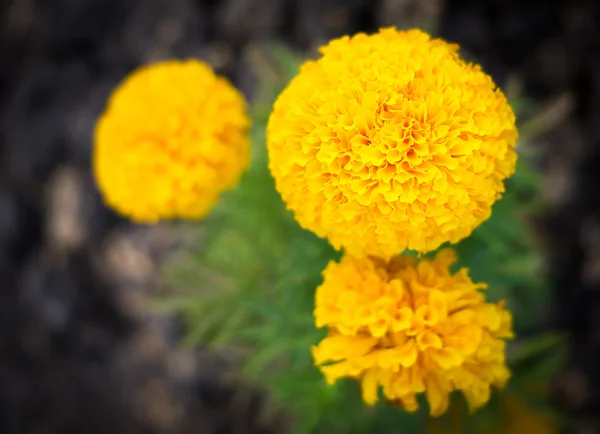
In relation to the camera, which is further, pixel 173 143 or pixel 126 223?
pixel 126 223

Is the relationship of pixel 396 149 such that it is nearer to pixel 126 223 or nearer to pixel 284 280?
pixel 284 280

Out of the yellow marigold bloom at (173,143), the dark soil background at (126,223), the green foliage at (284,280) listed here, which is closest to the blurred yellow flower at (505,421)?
the green foliage at (284,280)

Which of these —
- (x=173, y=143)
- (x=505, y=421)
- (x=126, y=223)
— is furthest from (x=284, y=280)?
(x=126, y=223)

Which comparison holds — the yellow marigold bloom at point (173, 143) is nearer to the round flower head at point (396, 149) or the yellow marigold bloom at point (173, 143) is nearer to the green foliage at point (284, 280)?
the green foliage at point (284, 280)

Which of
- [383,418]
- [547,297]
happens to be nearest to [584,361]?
[547,297]

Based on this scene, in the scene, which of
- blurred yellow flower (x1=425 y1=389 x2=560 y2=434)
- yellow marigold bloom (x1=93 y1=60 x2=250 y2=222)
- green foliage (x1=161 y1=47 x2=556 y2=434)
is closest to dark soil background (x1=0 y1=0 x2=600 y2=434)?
green foliage (x1=161 y1=47 x2=556 y2=434)

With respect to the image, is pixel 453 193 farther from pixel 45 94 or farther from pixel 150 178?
pixel 45 94
